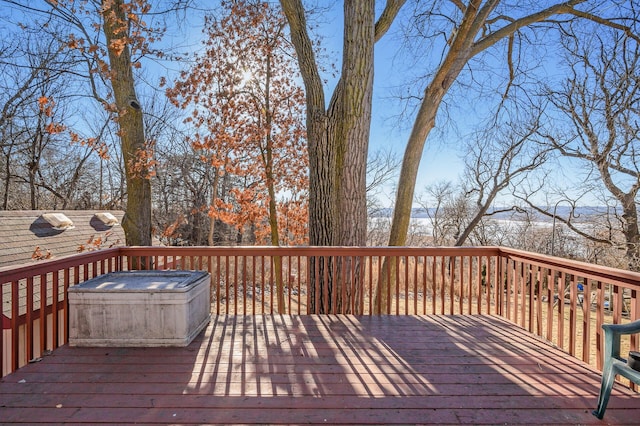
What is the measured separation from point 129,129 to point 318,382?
5603 millimetres

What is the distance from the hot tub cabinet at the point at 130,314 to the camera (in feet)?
9.50

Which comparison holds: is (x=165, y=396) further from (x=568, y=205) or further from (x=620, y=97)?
(x=568, y=205)

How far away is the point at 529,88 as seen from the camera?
8.21 metres

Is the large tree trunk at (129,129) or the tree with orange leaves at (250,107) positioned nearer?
the large tree trunk at (129,129)

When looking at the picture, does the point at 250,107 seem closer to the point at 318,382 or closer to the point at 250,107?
the point at 250,107

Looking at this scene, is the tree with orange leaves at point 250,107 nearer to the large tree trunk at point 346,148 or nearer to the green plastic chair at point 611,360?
the large tree trunk at point 346,148

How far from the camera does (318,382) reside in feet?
7.77

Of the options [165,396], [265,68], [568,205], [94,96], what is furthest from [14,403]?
[568,205]

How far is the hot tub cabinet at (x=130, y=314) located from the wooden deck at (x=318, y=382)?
0.11 metres

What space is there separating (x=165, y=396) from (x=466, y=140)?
1081 cm

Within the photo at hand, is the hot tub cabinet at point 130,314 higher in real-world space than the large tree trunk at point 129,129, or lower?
lower

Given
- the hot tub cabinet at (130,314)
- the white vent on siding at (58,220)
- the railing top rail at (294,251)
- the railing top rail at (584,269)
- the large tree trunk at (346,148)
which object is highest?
the large tree trunk at (346,148)

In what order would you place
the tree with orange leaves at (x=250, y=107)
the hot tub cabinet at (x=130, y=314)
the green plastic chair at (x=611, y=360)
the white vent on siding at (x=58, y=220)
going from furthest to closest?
the tree with orange leaves at (x=250, y=107)
the white vent on siding at (x=58, y=220)
the hot tub cabinet at (x=130, y=314)
the green plastic chair at (x=611, y=360)

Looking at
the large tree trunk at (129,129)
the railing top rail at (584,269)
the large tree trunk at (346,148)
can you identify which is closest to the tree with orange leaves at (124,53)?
the large tree trunk at (129,129)
